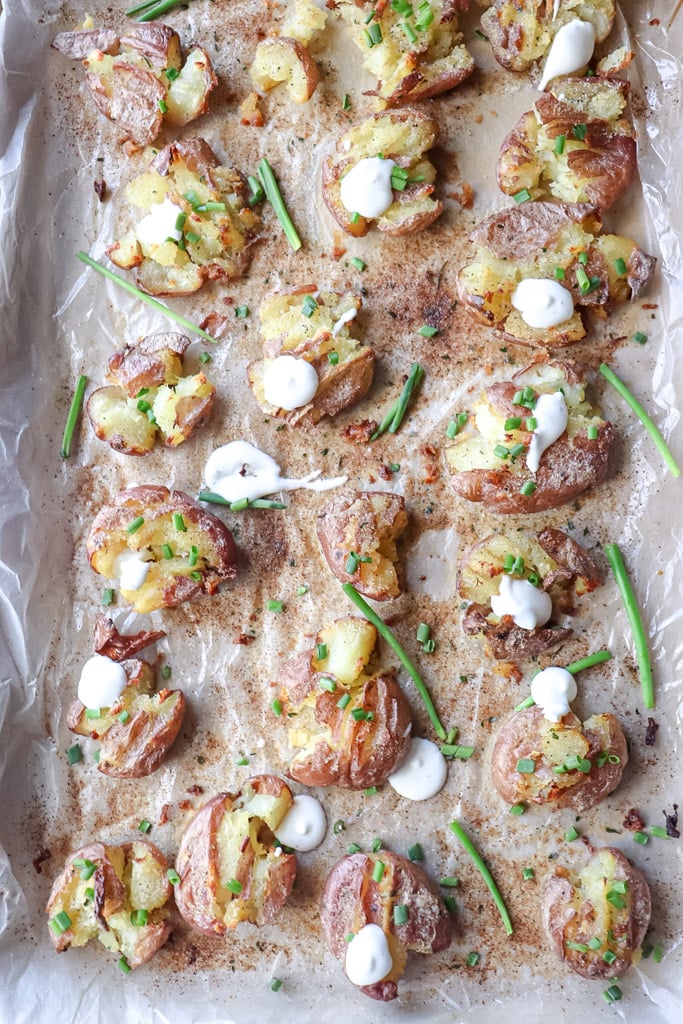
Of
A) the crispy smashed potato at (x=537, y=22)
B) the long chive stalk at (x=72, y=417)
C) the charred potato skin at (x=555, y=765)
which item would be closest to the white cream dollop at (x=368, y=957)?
the charred potato skin at (x=555, y=765)

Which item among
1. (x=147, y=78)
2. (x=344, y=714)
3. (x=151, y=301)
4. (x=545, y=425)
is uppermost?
(x=147, y=78)

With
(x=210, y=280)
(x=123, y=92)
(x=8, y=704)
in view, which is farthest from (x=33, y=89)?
(x=8, y=704)

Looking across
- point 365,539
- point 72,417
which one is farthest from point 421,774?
point 72,417

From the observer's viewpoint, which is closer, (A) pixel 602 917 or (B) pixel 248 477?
(A) pixel 602 917

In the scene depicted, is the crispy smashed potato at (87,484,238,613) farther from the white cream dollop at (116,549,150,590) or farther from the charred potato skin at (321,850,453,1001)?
the charred potato skin at (321,850,453,1001)

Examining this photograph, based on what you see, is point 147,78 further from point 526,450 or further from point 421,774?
point 421,774

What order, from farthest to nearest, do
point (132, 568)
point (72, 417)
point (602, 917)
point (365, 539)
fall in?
point (72, 417) → point (132, 568) → point (365, 539) → point (602, 917)

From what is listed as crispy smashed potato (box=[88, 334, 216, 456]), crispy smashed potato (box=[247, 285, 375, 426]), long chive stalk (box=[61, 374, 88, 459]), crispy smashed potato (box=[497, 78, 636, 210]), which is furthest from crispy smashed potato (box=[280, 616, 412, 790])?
crispy smashed potato (box=[497, 78, 636, 210])
